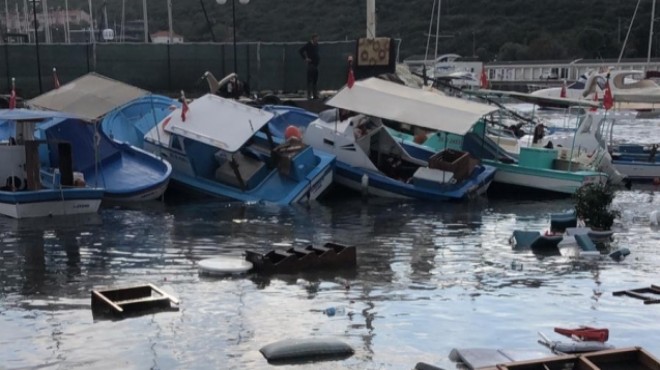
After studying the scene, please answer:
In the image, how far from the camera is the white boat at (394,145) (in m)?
20.7

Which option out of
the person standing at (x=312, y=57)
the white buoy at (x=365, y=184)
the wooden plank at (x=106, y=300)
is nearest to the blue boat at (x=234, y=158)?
the white buoy at (x=365, y=184)

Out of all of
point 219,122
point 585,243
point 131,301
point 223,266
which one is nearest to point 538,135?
point 219,122

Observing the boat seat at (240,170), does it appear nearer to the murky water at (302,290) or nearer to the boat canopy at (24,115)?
the murky water at (302,290)

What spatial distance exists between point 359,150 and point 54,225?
8.37m

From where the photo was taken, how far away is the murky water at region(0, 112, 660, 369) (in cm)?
896

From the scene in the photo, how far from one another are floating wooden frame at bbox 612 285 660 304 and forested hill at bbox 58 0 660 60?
284ft

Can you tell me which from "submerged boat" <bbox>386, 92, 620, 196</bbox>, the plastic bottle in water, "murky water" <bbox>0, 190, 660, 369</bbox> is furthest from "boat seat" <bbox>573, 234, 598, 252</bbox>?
"submerged boat" <bbox>386, 92, 620, 196</bbox>

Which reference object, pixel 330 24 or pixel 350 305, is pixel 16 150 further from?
pixel 330 24

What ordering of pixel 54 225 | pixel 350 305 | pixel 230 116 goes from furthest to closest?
pixel 230 116
pixel 54 225
pixel 350 305

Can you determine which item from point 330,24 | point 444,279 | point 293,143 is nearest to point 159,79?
point 293,143

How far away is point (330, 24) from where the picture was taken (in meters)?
108

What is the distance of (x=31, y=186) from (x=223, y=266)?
6.83 meters

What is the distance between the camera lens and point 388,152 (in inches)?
890

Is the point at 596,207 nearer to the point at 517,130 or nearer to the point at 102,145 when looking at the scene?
the point at 102,145
